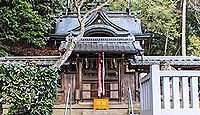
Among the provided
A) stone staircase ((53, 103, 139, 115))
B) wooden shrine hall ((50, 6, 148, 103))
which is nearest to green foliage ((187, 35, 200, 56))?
wooden shrine hall ((50, 6, 148, 103))

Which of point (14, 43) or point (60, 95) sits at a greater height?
point (14, 43)

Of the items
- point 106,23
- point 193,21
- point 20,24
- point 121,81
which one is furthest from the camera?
point 193,21

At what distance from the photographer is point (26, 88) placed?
27.8 feet

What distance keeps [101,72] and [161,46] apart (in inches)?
584

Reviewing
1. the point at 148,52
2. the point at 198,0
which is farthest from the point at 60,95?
the point at 198,0

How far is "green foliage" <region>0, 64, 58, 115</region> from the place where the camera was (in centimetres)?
841

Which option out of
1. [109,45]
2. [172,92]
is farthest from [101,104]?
[172,92]

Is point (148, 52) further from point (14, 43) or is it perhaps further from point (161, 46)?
point (14, 43)

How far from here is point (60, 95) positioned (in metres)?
15.3

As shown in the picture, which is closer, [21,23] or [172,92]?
[172,92]

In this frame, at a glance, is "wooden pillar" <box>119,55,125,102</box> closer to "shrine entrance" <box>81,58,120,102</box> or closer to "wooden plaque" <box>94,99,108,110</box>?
"shrine entrance" <box>81,58,120,102</box>

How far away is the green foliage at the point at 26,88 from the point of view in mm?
8414

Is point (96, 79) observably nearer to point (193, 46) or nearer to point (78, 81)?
point (78, 81)

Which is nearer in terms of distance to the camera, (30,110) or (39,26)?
(30,110)
